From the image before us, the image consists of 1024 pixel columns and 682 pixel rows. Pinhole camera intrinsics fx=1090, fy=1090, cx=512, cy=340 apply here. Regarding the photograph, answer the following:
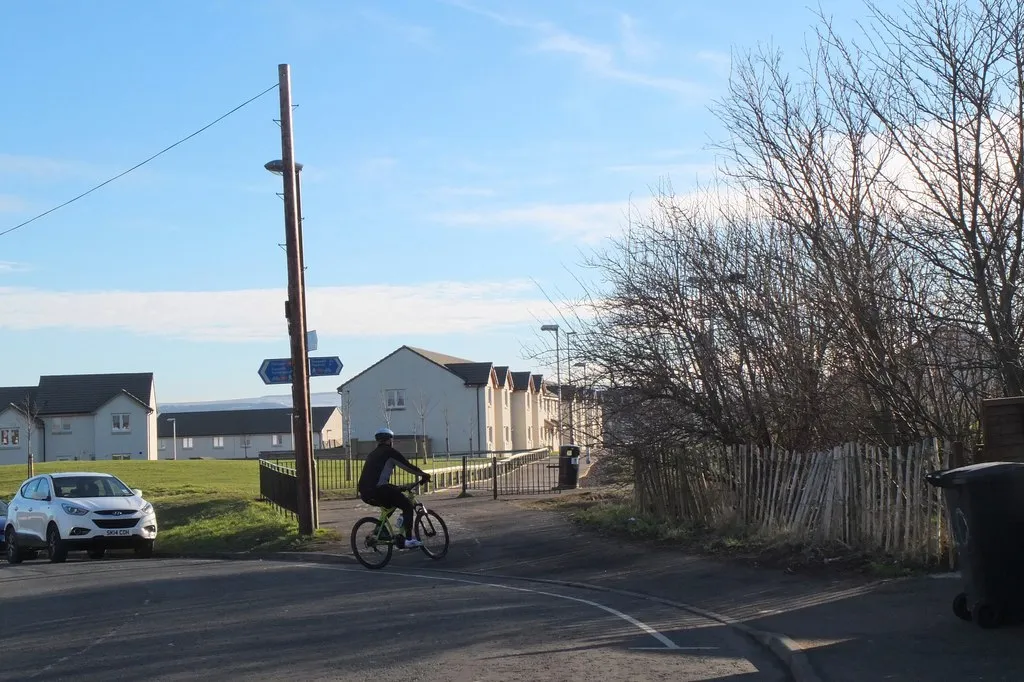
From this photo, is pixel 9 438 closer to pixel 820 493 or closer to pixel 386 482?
pixel 386 482

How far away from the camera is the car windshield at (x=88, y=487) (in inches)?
768

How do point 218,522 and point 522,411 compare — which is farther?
point 522,411

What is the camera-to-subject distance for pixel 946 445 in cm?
1181

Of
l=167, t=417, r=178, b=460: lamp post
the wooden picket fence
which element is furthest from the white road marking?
l=167, t=417, r=178, b=460: lamp post

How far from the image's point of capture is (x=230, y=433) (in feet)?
346

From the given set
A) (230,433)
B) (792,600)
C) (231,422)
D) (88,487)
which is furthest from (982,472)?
(231,422)

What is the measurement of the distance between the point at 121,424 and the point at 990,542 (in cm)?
7533

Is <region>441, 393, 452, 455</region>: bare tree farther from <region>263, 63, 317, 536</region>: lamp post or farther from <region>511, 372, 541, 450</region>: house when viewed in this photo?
<region>263, 63, 317, 536</region>: lamp post

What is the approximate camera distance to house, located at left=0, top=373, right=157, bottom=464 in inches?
2985

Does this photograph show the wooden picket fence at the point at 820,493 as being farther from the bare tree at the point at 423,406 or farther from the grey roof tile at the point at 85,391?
the grey roof tile at the point at 85,391

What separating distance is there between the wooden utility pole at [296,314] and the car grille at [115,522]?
3.08m

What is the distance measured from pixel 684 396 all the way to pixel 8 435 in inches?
2799

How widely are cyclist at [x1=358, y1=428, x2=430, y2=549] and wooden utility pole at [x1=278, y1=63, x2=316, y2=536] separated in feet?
10.8

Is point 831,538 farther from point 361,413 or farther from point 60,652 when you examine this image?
point 361,413
